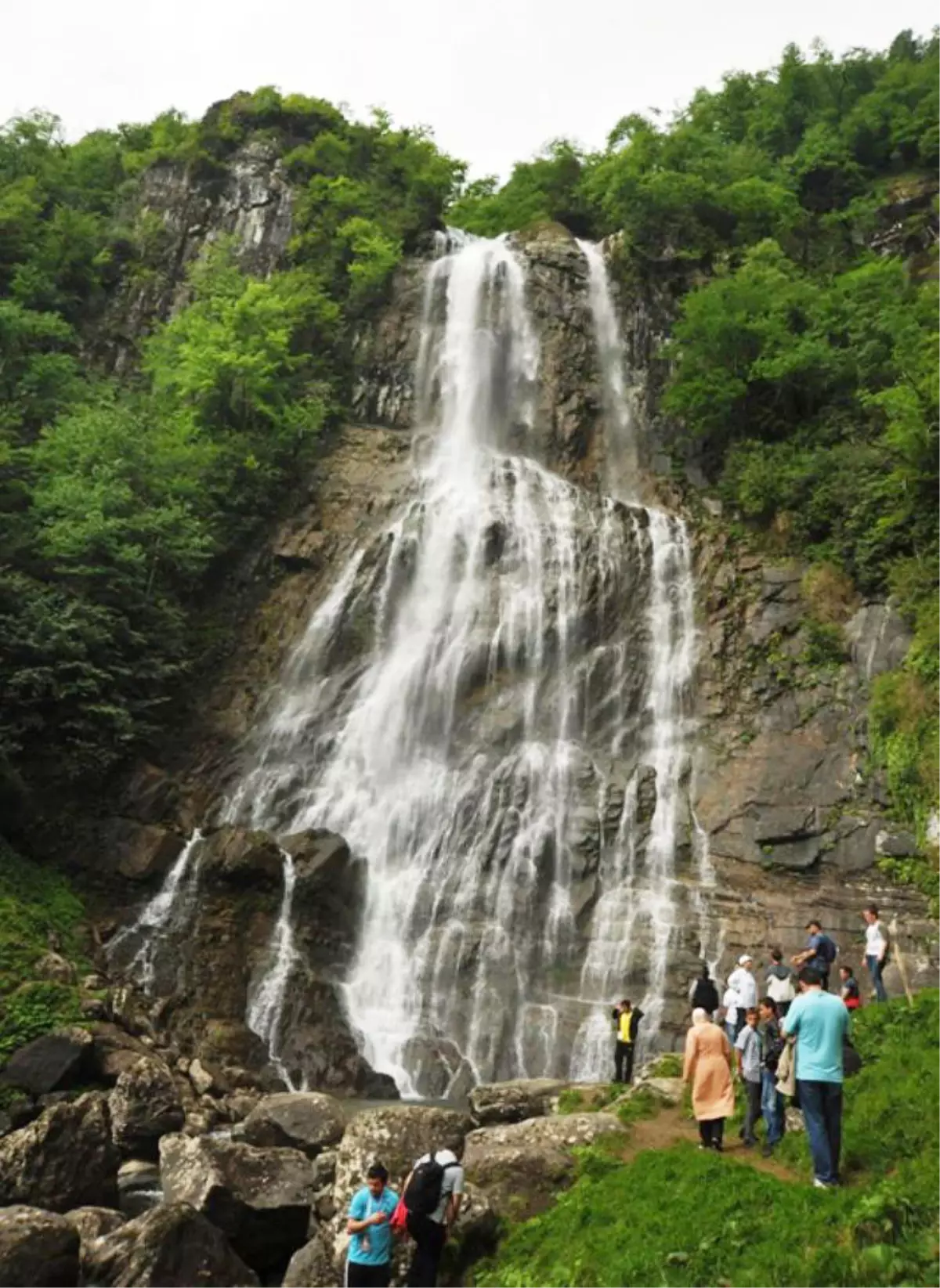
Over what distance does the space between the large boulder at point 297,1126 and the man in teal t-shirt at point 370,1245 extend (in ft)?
12.6

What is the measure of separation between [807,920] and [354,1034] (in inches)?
320

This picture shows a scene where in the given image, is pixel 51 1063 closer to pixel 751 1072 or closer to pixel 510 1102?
pixel 510 1102

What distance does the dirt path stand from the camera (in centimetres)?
794

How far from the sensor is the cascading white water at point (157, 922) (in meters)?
17.2

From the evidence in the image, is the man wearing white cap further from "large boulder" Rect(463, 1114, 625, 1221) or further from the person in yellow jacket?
"large boulder" Rect(463, 1114, 625, 1221)

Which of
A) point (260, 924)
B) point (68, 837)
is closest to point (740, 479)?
point (260, 924)

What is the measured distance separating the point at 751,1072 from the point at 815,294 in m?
25.2

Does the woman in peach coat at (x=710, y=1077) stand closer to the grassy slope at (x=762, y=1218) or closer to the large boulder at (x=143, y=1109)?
the grassy slope at (x=762, y=1218)

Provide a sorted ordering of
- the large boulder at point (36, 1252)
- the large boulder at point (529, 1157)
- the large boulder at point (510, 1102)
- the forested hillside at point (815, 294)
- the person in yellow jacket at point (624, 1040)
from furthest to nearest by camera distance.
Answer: the forested hillside at point (815, 294), the person in yellow jacket at point (624, 1040), the large boulder at point (510, 1102), the large boulder at point (529, 1157), the large boulder at point (36, 1252)

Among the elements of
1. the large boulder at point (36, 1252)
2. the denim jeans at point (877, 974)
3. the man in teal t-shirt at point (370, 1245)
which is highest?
the denim jeans at point (877, 974)

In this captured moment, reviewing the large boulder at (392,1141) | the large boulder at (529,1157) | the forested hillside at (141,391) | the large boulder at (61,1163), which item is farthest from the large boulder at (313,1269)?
the forested hillside at (141,391)

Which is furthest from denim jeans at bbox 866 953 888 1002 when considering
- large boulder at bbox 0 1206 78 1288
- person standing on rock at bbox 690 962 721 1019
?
large boulder at bbox 0 1206 78 1288

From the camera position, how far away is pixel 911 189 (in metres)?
36.4

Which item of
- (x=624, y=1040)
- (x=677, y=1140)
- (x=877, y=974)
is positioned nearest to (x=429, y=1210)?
(x=677, y=1140)
